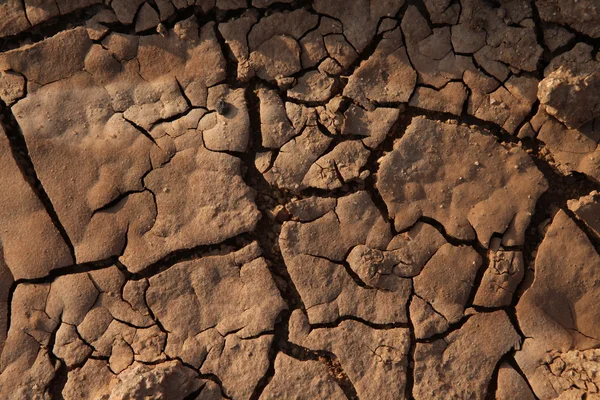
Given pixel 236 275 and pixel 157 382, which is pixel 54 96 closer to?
pixel 236 275

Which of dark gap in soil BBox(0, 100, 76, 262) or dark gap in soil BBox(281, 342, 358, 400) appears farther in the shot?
dark gap in soil BBox(0, 100, 76, 262)

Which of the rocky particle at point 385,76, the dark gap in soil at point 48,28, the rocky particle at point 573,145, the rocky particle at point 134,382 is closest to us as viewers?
the rocky particle at point 134,382

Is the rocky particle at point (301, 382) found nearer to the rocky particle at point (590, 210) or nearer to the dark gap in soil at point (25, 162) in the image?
the dark gap in soil at point (25, 162)

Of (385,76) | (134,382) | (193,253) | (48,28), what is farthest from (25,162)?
(385,76)

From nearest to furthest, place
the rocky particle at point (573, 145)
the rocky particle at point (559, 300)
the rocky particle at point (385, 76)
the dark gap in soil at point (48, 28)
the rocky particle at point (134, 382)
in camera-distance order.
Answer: the rocky particle at point (134, 382) < the rocky particle at point (559, 300) < the rocky particle at point (573, 145) < the rocky particle at point (385, 76) < the dark gap in soil at point (48, 28)

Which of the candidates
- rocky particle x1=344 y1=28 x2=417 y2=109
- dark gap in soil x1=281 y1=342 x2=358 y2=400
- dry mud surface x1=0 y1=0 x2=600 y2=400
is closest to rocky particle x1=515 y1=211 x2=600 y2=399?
dry mud surface x1=0 y1=0 x2=600 y2=400

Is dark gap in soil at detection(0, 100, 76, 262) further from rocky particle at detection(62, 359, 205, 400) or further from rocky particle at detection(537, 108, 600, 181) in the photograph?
rocky particle at detection(537, 108, 600, 181)

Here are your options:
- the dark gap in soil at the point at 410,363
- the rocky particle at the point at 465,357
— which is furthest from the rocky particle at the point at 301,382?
the rocky particle at the point at 465,357
